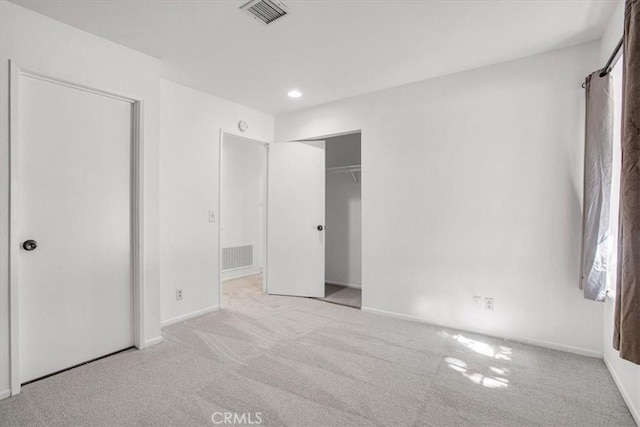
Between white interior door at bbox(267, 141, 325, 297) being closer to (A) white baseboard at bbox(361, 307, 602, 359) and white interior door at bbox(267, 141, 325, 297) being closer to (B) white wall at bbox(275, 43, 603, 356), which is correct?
(B) white wall at bbox(275, 43, 603, 356)

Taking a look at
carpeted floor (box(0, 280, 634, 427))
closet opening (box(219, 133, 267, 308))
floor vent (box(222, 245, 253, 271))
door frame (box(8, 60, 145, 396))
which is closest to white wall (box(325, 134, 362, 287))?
closet opening (box(219, 133, 267, 308))

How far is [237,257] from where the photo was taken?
5.73 meters

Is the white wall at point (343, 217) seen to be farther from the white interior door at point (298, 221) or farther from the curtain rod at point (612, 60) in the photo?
the curtain rod at point (612, 60)

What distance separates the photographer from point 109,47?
2.59m

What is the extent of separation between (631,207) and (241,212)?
5.29m

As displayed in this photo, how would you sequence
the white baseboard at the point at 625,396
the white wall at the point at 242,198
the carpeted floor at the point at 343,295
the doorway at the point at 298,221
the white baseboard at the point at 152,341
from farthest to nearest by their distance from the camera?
the white wall at the point at 242,198, the doorway at the point at 298,221, the carpeted floor at the point at 343,295, the white baseboard at the point at 152,341, the white baseboard at the point at 625,396

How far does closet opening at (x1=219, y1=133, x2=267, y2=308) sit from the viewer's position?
557 cm

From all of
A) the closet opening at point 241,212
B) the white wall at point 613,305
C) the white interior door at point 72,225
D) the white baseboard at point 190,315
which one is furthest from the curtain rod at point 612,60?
the closet opening at point 241,212

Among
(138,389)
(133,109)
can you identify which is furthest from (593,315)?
(133,109)

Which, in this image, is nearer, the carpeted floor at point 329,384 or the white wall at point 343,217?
the carpeted floor at point 329,384

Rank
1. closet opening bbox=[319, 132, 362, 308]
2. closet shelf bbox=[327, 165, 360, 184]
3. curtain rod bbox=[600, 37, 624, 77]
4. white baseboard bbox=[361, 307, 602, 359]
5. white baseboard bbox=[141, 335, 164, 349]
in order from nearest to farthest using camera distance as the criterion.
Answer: curtain rod bbox=[600, 37, 624, 77], white baseboard bbox=[361, 307, 602, 359], white baseboard bbox=[141, 335, 164, 349], closet shelf bbox=[327, 165, 360, 184], closet opening bbox=[319, 132, 362, 308]

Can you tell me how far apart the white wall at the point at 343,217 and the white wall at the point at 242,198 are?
4.04 ft

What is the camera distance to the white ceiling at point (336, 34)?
84.9 inches

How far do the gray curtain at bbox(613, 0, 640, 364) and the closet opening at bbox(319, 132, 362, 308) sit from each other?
3.50m
